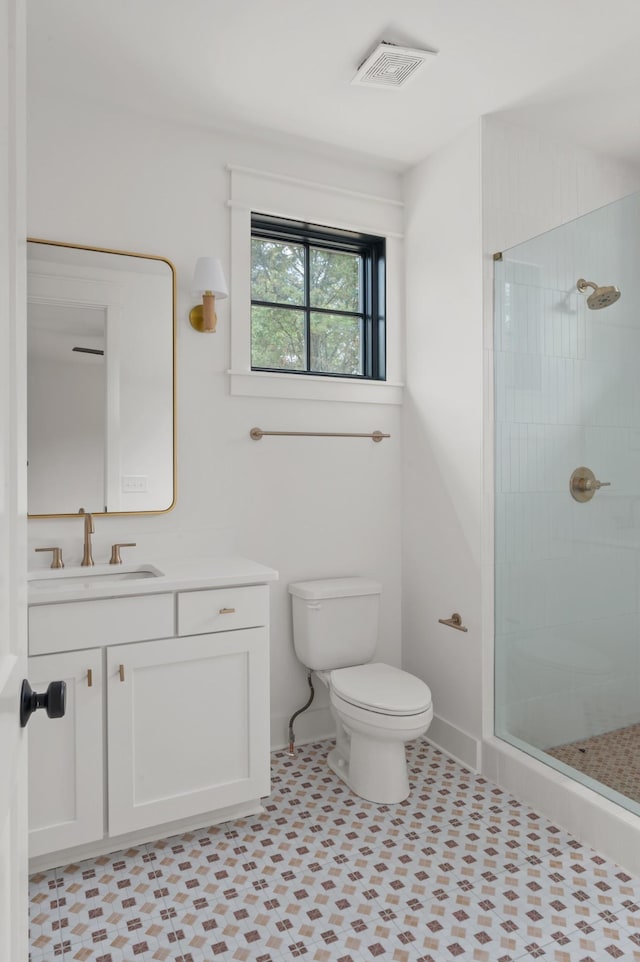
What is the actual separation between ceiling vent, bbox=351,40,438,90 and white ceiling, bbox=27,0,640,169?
0.03 meters

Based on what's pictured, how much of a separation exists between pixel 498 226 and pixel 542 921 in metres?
2.34

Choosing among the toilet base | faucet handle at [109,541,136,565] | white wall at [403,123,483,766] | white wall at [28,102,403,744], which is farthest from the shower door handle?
faucet handle at [109,541,136,565]

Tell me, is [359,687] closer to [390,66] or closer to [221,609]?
[221,609]

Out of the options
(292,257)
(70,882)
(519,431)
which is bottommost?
(70,882)

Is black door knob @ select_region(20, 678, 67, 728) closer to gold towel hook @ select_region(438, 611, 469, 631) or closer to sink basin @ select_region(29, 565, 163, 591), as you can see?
sink basin @ select_region(29, 565, 163, 591)

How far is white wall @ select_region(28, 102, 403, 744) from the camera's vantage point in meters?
2.29

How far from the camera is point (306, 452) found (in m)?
2.73

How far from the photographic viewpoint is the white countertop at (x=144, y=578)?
6.07 feet

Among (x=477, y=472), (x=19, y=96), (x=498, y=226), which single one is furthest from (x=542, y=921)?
(x=498, y=226)

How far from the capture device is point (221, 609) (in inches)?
81.1

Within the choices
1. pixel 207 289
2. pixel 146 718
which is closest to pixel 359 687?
pixel 146 718

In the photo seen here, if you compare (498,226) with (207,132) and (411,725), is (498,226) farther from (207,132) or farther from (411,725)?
(411,725)

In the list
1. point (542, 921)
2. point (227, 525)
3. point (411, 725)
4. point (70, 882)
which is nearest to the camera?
point (542, 921)

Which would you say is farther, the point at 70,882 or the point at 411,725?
the point at 411,725
